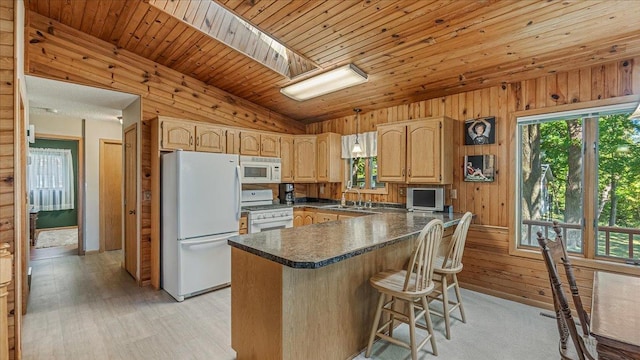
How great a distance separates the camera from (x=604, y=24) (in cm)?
233

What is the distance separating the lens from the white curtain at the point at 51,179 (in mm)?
6793

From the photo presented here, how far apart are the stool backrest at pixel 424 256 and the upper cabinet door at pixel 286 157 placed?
3234mm

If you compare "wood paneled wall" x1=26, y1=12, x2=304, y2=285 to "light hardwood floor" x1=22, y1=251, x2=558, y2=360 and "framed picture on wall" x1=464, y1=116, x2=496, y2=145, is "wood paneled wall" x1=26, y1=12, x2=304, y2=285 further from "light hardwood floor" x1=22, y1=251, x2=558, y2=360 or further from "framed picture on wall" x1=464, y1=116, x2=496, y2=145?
"framed picture on wall" x1=464, y1=116, x2=496, y2=145

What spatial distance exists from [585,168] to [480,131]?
1.06m

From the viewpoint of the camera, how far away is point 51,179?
698cm

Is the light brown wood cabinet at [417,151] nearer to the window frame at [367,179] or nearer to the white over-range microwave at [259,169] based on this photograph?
the window frame at [367,179]

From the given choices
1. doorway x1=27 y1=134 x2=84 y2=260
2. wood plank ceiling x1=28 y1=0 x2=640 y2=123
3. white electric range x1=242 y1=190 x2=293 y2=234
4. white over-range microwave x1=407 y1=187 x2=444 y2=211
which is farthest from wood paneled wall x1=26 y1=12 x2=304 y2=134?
doorway x1=27 y1=134 x2=84 y2=260

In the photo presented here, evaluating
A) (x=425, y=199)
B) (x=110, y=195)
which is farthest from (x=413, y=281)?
(x=110, y=195)

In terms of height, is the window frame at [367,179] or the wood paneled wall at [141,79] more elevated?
the wood paneled wall at [141,79]

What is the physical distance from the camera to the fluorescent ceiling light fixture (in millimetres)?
3288

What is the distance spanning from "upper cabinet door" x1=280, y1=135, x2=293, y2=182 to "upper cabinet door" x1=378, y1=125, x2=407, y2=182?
158 cm

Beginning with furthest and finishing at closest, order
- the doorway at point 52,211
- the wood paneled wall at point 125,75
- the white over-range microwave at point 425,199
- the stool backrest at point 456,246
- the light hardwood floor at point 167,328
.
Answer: the doorway at point 52,211 < the white over-range microwave at point 425,199 < the wood paneled wall at point 125,75 < the stool backrest at point 456,246 < the light hardwood floor at point 167,328

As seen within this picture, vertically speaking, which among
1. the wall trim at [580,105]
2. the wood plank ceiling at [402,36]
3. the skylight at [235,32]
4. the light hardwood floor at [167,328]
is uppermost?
the skylight at [235,32]

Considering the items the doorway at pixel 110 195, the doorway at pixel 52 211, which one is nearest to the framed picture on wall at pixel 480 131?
the doorway at pixel 110 195
